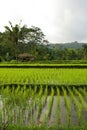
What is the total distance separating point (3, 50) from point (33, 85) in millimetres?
25445

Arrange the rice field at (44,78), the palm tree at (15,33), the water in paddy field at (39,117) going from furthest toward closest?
the palm tree at (15,33), the rice field at (44,78), the water in paddy field at (39,117)

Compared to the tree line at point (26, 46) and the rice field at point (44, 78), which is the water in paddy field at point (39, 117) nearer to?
the rice field at point (44, 78)

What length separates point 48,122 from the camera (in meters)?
5.41

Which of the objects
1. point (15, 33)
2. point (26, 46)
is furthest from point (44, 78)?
point (26, 46)

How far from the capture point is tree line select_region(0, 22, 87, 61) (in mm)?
31084

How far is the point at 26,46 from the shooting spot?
37.6 metres

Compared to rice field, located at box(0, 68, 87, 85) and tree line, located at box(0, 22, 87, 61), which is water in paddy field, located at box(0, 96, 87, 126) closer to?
rice field, located at box(0, 68, 87, 85)

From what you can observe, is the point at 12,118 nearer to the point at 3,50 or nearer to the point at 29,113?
the point at 29,113

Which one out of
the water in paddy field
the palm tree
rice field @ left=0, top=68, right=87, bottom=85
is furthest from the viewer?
the palm tree

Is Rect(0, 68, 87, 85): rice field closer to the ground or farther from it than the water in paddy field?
closer to the ground

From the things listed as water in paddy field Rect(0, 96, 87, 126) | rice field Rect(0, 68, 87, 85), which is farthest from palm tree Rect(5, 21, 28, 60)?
water in paddy field Rect(0, 96, 87, 126)

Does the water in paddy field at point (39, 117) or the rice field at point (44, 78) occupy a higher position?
the water in paddy field at point (39, 117)

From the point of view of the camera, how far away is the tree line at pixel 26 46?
31084 millimetres

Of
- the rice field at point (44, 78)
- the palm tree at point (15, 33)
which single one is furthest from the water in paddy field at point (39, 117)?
the palm tree at point (15, 33)
